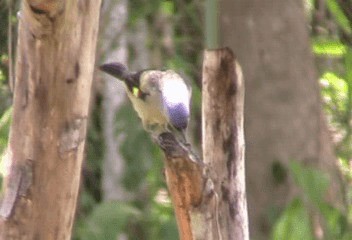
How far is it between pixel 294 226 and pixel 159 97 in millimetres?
534

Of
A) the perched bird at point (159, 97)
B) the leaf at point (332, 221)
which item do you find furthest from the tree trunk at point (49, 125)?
the leaf at point (332, 221)

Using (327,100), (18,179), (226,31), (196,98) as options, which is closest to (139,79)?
(18,179)

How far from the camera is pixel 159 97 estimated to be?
0.84 metres

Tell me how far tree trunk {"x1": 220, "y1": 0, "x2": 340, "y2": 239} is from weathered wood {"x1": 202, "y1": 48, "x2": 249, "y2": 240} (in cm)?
71

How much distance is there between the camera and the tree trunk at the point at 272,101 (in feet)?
5.50

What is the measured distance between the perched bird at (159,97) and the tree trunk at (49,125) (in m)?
0.05

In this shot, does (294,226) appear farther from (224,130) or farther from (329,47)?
(329,47)

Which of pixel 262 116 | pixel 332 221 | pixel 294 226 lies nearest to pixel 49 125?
pixel 294 226

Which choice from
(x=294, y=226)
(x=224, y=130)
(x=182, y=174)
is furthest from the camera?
(x=294, y=226)

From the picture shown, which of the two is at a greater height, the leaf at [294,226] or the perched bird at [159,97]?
the perched bird at [159,97]

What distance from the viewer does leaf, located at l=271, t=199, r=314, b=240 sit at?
1295mm

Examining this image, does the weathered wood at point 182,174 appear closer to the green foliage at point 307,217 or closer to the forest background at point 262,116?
the green foliage at point 307,217

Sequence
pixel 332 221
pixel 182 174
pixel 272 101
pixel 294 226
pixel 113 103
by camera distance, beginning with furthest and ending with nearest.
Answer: pixel 113 103, pixel 272 101, pixel 332 221, pixel 294 226, pixel 182 174

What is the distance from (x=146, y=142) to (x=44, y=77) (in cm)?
81
